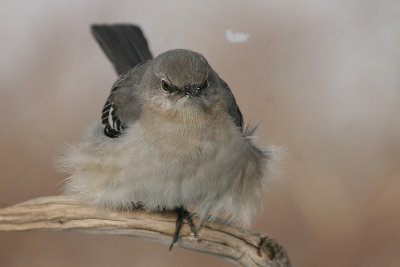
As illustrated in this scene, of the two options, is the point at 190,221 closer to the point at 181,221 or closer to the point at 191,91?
the point at 181,221

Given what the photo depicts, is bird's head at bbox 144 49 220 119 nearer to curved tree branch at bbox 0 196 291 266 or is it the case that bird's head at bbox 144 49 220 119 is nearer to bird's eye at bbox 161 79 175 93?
bird's eye at bbox 161 79 175 93

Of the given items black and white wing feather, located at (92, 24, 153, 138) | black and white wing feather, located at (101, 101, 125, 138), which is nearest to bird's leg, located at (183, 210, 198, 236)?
black and white wing feather, located at (101, 101, 125, 138)

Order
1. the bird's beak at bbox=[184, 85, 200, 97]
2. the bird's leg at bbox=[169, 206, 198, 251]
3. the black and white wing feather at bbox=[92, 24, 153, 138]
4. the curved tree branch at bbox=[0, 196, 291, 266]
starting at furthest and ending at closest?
1. the black and white wing feather at bbox=[92, 24, 153, 138]
2. the bird's leg at bbox=[169, 206, 198, 251]
3. the curved tree branch at bbox=[0, 196, 291, 266]
4. the bird's beak at bbox=[184, 85, 200, 97]

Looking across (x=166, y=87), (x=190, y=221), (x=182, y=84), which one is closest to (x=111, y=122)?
(x=166, y=87)

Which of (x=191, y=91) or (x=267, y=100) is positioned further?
(x=267, y=100)

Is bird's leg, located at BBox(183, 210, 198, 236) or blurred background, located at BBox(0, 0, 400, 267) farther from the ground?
blurred background, located at BBox(0, 0, 400, 267)

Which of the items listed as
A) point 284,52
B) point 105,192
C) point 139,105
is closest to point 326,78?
point 284,52

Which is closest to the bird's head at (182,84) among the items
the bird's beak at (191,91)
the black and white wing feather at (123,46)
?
the bird's beak at (191,91)

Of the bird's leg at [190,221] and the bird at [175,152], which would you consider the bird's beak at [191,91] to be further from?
the bird's leg at [190,221]
